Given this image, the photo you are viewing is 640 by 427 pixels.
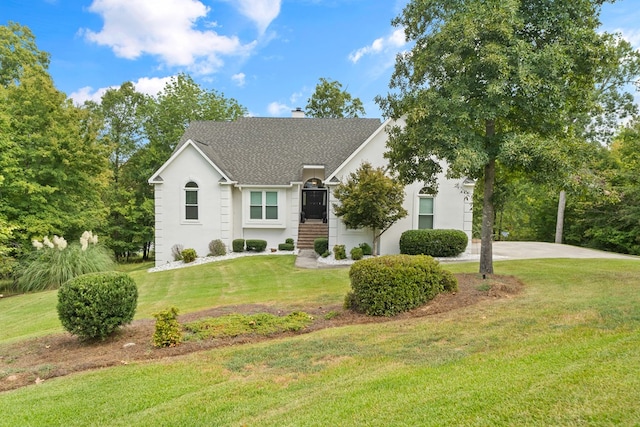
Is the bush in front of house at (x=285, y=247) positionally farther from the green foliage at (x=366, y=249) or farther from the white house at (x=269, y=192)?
the green foliage at (x=366, y=249)

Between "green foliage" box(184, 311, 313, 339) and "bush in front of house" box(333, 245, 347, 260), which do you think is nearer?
"green foliage" box(184, 311, 313, 339)

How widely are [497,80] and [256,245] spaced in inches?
563

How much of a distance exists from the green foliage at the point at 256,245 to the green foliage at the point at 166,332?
13429 mm

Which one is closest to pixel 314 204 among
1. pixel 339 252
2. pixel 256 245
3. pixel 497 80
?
pixel 256 245

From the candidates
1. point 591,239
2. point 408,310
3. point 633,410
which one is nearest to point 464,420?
point 633,410

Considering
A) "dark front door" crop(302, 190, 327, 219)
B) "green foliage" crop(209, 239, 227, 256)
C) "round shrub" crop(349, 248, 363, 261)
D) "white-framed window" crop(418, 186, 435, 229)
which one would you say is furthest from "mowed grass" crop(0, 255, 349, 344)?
"dark front door" crop(302, 190, 327, 219)

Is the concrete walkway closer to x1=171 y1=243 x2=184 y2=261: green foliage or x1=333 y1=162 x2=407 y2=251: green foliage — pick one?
x1=333 y1=162 x2=407 y2=251: green foliage

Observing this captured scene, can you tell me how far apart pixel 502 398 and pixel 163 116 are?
29.1 m

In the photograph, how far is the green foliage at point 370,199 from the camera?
47.2ft

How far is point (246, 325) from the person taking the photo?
664 centimetres

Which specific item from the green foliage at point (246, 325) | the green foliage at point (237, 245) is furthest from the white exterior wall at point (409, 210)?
the green foliage at point (246, 325)

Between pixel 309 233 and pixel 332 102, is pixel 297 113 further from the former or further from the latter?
pixel 332 102

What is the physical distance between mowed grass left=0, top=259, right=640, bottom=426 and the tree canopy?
3542 mm

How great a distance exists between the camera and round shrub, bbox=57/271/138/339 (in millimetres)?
6184
